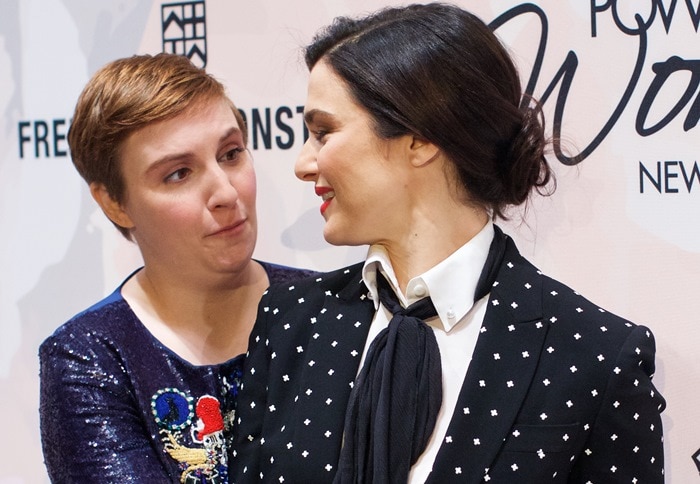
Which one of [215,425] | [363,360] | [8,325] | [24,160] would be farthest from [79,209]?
[363,360]

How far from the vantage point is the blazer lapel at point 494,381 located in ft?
4.62

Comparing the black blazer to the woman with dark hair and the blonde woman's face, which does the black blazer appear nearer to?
the woman with dark hair

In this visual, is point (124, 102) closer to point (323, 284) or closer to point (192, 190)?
point (192, 190)

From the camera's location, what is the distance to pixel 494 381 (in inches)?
56.8

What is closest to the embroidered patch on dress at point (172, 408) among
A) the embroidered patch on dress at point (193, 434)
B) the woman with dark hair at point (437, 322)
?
the embroidered patch on dress at point (193, 434)

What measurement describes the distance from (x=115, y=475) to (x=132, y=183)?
1.70 feet

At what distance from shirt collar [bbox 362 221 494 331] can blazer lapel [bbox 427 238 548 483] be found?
0.13 feet

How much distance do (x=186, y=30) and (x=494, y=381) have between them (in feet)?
→ 4.18

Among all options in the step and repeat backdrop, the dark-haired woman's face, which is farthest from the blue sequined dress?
the step and repeat backdrop

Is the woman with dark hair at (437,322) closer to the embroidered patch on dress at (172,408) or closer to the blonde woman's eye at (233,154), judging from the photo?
the embroidered patch on dress at (172,408)

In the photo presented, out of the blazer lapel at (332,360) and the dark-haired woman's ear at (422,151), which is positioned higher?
A: the dark-haired woman's ear at (422,151)

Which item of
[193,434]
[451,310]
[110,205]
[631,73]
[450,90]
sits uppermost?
[631,73]

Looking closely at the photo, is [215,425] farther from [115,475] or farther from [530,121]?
[530,121]

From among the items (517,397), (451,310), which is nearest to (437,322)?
(451,310)
